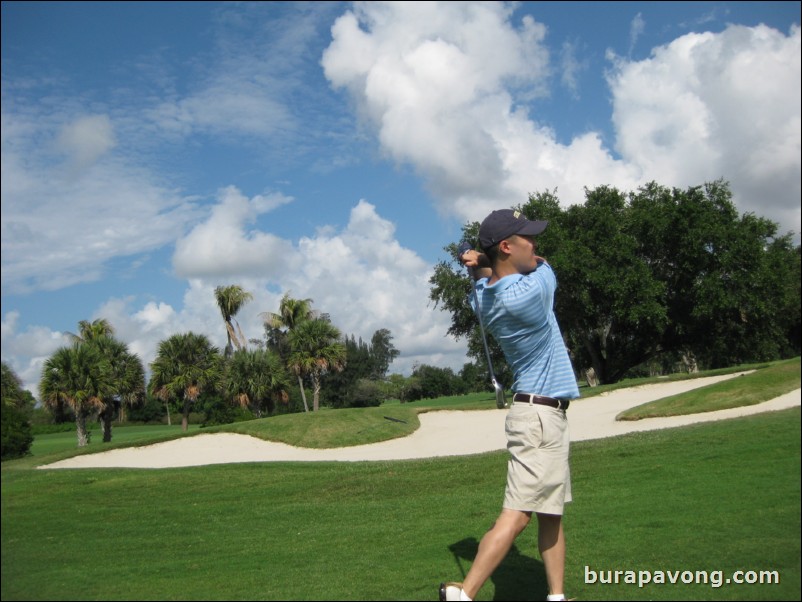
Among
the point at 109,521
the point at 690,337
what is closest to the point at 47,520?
the point at 109,521

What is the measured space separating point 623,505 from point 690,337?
36.4 metres

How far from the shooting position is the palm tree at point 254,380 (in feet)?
144

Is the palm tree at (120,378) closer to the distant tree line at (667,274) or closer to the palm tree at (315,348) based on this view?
the palm tree at (315,348)

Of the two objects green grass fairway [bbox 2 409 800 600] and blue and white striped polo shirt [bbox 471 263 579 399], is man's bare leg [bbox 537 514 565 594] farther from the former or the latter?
blue and white striped polo shirt [bbox 471 263 579 399]

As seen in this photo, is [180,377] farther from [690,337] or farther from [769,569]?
[769,569]

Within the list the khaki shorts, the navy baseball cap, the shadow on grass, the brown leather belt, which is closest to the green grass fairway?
the shadow on grass

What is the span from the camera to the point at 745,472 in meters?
5.67

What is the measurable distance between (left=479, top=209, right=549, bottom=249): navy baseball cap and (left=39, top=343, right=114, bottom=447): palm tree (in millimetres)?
3035

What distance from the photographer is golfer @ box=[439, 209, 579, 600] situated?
4.20m

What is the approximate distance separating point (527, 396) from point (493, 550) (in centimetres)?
89

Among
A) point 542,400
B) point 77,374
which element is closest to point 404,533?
point 542,400

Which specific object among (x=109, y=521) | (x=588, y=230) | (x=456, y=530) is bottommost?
(x=456, y=530)

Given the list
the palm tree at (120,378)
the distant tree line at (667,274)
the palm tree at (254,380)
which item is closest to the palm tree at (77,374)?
the palm tree at (120,378)

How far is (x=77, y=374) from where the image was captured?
5688 mm
